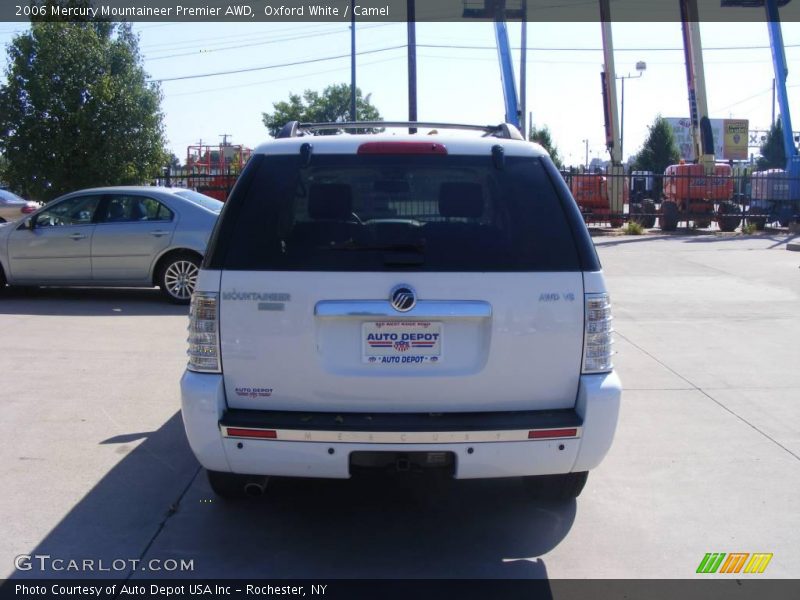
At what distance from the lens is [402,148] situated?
4254 mm

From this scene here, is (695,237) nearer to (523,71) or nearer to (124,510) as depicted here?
(523,71)

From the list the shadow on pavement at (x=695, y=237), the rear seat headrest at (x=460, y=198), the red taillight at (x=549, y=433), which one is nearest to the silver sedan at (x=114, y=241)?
the rear seat headrest at (x=460, y=198)

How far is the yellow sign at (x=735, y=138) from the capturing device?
80.8m

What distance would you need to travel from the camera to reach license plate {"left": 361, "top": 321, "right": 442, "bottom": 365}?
13.3ft

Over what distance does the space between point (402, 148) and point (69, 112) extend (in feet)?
52.9

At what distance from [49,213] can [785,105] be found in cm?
2696

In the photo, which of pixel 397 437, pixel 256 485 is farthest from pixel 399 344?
pixel 256 485

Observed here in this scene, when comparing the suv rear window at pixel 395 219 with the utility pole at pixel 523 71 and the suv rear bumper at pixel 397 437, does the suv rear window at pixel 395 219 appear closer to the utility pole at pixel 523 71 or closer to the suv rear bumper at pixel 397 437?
the suv rear bumper at pixel 397 437

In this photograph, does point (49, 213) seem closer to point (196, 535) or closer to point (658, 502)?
point (196, 535)

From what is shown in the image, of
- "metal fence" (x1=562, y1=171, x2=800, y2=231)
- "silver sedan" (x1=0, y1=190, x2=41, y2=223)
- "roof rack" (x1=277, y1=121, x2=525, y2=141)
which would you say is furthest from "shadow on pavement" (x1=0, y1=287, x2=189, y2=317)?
"metal fence" (x1=562, y1=171, x2=800, y2=231)

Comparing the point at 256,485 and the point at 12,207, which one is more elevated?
the point at 12,207

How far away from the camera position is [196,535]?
458 centimetres

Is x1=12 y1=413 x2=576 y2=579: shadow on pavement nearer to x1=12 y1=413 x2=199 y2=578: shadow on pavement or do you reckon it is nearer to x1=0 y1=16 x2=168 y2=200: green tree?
x1=12 y1=413 x2=199 y2=578: shadow on pavement

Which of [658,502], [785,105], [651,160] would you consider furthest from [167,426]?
[651,160]
